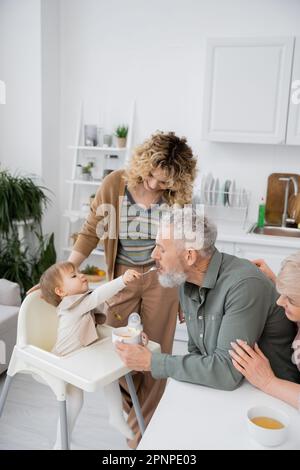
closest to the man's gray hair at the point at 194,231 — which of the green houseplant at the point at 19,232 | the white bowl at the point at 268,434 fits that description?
the white bowl at the point at 268,434

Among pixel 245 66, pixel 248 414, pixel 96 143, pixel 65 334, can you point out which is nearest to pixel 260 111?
pixel 245 66

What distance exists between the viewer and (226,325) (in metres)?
1.32

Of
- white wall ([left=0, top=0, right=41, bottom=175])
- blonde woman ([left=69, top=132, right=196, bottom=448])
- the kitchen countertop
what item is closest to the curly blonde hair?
blonde woman ([left=69, top=132, right=196, bottom=448])

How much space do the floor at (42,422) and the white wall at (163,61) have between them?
194cm

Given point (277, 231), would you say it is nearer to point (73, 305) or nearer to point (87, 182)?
point (87, 182)

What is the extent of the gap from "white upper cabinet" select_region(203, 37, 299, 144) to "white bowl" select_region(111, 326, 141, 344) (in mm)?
1877

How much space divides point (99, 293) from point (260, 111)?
1.88 metres

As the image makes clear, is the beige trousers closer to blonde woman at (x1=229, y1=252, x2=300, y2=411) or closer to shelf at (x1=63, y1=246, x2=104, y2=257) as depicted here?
blonde woman at (x1=229, y1=252, x2=300, y2=411)

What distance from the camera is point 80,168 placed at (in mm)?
3736

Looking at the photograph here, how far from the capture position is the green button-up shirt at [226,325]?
49.9 inches

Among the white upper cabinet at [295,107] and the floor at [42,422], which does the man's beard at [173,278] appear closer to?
the floor at [42,422]

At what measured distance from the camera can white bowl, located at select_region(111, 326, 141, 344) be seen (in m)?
1.48

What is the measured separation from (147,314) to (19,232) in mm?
1719

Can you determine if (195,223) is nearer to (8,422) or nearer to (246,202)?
(8,422)
